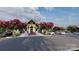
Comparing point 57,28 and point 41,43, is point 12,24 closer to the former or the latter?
point 41,43

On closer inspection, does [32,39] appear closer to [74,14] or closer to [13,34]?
[13,34]

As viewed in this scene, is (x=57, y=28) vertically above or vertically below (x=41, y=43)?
above

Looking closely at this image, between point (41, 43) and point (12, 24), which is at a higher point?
point (12, 24)

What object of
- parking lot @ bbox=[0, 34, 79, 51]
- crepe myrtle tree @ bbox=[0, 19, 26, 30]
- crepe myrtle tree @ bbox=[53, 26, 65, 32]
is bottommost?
parking lot @ bbox=[0, 34, 79, 51]

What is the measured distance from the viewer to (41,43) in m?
4.50

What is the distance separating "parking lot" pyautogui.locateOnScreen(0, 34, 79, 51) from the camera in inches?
176

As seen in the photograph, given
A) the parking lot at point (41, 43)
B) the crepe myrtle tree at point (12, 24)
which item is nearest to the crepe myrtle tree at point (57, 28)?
the parking lot at point (41, 43)

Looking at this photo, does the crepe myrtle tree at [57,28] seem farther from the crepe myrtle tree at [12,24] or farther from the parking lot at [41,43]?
the crepe myrtle tree at [12,24]

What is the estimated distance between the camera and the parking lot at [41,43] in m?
4.48

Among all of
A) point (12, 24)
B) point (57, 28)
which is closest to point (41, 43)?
point (57, 28)

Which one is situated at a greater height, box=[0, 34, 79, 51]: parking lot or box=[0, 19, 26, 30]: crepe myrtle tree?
box=[0, 19, 26, 30]: crepe myrtle tree

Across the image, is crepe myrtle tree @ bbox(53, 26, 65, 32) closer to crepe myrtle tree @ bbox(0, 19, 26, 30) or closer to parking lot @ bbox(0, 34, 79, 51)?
parking lot @ bbox(0, 34, 79, 51)

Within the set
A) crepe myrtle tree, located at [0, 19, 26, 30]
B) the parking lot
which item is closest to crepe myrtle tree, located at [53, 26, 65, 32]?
the parking lot

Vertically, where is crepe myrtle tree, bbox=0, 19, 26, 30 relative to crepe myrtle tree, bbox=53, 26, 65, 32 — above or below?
above
